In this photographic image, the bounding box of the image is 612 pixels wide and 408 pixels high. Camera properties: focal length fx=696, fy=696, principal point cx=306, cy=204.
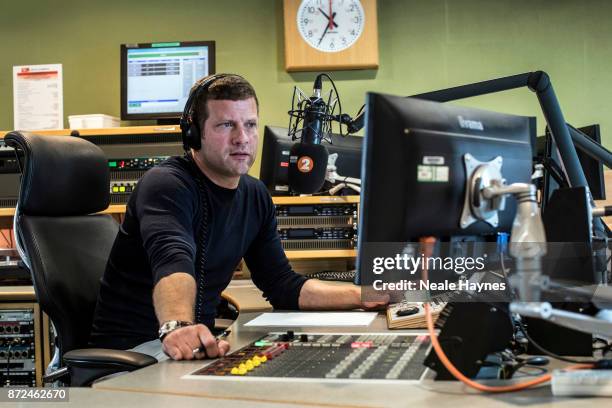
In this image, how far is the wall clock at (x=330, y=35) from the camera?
3594mm

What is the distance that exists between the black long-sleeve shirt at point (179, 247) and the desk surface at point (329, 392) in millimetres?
381

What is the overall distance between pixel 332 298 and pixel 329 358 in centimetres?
57

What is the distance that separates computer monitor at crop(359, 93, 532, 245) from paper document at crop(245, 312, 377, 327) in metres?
0.58

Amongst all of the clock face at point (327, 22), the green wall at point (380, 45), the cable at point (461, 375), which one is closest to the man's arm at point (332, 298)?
the cable at point (461, 375)

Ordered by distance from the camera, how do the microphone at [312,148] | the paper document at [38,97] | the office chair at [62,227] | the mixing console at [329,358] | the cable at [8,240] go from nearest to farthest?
the mixing console at [329,358]
the office chair at [62,227]
the microphone at [312,148]
the cable at [8,240]
the paper document at [38,97]

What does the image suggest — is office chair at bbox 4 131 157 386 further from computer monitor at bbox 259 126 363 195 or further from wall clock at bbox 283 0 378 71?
wall clock at bbox 283 0 378 71

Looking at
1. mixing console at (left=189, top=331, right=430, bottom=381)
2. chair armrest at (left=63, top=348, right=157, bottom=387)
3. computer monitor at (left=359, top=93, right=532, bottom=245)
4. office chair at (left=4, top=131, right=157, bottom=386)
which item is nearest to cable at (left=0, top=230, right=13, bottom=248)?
office chair at (left=4, top=131, right=157, bottom=386)

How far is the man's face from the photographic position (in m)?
1.75

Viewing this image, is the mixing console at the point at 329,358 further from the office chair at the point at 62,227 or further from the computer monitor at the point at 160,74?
the computer monitor at the point at 160,74

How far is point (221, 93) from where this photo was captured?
1.76 metres

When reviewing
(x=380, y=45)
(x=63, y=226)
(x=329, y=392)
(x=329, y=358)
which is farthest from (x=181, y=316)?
(x=380, y=45)

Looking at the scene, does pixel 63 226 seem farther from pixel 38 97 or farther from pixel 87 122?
pixel 38 97

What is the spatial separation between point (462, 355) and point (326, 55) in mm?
2802

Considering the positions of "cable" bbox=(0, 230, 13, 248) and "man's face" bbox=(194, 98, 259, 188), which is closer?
"man's face" bbox=(194, 98, 259, 188)
